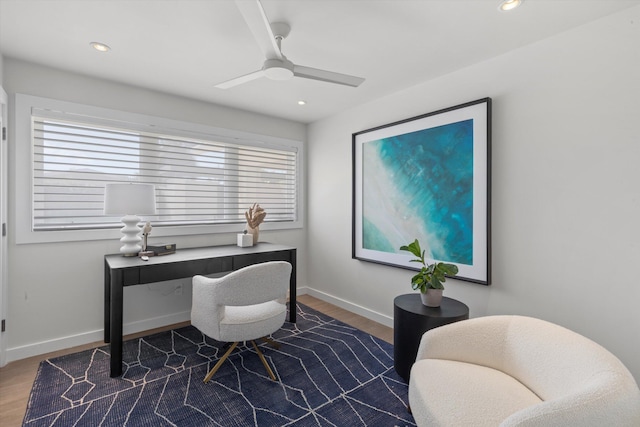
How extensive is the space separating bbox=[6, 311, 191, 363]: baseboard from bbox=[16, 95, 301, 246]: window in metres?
0.90

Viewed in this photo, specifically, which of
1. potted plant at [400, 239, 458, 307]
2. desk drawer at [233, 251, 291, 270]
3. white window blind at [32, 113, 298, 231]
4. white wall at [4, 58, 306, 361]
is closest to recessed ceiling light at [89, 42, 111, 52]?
white wall at [4, 58, 306, 361]

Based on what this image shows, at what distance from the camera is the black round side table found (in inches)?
80.0

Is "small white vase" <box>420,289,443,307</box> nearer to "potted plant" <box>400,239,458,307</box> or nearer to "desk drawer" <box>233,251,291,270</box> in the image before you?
"potted plant" <box>400,239,458,307</box>

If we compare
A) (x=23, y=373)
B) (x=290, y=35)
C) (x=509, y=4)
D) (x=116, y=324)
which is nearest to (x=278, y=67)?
(x=290, y=35)

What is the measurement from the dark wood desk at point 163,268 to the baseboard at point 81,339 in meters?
0.14

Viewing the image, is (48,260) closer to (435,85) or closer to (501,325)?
(501,325)

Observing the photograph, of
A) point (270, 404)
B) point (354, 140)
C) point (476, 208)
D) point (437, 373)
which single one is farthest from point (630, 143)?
point (270, 404)

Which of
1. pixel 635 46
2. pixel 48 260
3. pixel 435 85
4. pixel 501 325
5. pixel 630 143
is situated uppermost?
pixel 435 85

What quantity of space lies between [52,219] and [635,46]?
4292mm

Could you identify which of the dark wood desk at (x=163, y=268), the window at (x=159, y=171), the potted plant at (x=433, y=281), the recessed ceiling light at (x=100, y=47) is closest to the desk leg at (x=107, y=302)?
the dark wood desk at (x=163, y=268)

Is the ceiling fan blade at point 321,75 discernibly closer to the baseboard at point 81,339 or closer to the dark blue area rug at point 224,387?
the dark blue area rug at point 224,387

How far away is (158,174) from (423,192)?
262cm

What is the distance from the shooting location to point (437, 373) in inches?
57.5

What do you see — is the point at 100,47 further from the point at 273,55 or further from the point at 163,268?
the point at 163,268
